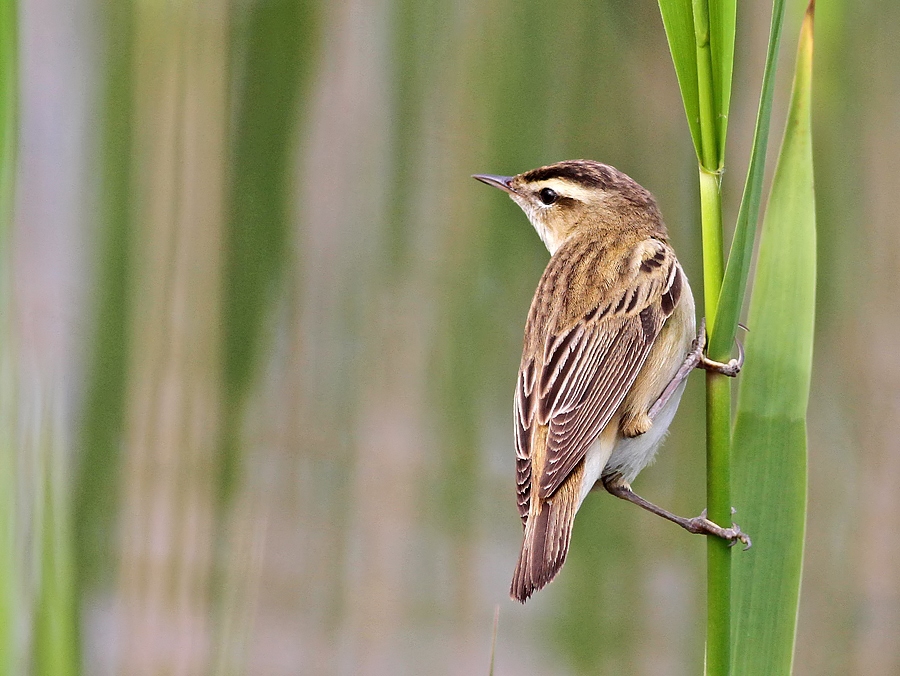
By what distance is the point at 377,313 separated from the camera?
3195 millimetres

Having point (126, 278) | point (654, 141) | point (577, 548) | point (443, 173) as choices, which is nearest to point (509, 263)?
point (443, 173)

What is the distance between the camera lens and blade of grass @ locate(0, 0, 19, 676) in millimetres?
1590

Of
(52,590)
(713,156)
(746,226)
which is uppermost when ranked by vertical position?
(713,156)

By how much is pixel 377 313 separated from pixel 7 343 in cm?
155

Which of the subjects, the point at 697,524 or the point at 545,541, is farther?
the point at 545,541

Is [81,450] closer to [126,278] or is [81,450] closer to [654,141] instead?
[126,278]

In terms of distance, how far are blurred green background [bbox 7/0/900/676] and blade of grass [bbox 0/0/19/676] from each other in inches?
34.3

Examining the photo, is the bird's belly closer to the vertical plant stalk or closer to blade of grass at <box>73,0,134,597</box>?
the vertical plant stalk

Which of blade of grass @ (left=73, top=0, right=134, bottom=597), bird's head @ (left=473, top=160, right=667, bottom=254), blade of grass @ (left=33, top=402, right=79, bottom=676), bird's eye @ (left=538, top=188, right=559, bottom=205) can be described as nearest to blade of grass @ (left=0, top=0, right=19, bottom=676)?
blade of grass @ (left=33, top=402, right=79, bottom=676)

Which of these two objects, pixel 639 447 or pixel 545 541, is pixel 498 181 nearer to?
pixel 639 447

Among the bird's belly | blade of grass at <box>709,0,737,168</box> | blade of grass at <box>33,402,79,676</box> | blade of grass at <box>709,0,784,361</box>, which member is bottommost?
blade of grass at <box>33,402,79,676</box>

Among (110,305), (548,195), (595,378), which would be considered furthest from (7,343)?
(548,195)

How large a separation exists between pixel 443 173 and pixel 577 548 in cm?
128

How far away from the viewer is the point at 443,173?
3.11m
